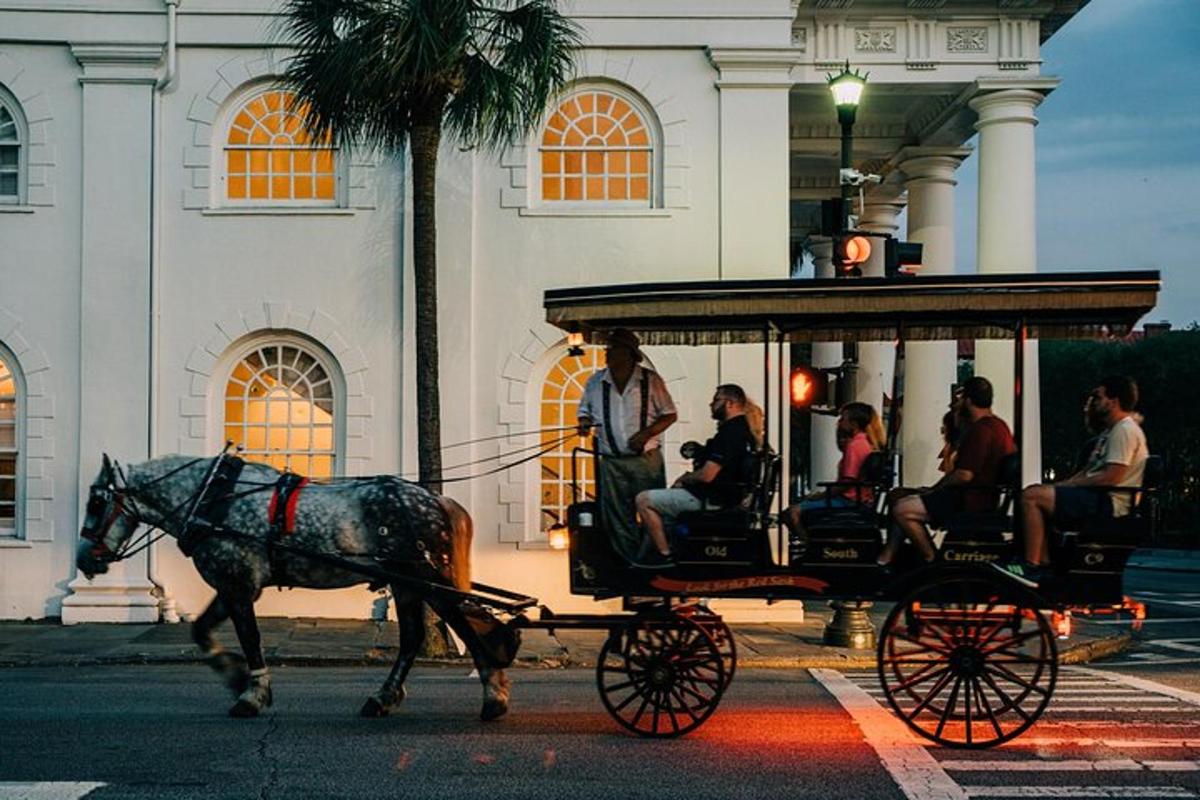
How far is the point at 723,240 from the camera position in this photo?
19031 millimetres

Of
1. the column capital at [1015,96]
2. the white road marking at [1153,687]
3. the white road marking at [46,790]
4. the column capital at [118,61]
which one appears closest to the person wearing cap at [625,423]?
the white road marking at [46,790]

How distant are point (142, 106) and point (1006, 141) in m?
10.7

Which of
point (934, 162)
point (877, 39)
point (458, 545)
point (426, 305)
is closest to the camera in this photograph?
point (458, 545)

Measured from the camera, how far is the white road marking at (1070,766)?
8984mm

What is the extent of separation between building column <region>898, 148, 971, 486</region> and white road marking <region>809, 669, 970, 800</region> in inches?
434

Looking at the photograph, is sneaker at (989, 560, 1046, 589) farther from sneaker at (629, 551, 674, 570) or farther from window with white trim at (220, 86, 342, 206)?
window with white trim at (220, 86, 342, 206)

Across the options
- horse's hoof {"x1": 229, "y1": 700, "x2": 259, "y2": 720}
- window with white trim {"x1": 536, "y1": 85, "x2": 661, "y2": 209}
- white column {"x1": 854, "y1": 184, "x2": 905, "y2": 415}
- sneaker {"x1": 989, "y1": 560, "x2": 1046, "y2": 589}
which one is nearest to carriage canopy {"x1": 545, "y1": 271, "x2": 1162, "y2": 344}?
sneaker {"x1": 989, "y1": 560, "x2": 1046, "y2": 589}

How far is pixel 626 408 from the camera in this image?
35.7ft

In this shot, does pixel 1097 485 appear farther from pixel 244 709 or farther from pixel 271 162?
pixel 271 162

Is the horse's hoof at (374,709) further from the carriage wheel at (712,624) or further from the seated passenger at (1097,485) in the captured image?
the seated passenger at (1097,485)

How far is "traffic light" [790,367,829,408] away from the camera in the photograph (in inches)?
651

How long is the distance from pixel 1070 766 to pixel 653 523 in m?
2.95

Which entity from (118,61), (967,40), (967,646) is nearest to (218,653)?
(967,646)

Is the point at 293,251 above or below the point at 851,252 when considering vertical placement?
above
